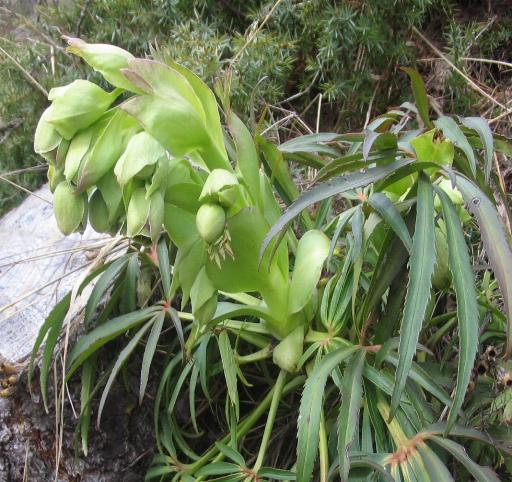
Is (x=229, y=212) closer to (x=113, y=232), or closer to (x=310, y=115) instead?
(x=113, y=232)

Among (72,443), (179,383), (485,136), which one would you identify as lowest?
(72,443)

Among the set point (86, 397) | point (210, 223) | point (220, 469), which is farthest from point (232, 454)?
point (210, 223)

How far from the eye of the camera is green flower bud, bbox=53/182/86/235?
0.66 metres

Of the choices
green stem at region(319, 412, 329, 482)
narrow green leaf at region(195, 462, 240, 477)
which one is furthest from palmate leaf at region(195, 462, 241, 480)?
green stem at region(319, 412, 329, 482)

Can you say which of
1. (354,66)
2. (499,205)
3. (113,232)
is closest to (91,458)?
(113,232)

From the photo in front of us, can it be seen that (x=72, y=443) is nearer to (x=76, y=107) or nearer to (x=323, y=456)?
(x=323, y=456)

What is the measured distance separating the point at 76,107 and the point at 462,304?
0.43m

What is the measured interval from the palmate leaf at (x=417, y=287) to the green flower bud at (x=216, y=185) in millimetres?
189

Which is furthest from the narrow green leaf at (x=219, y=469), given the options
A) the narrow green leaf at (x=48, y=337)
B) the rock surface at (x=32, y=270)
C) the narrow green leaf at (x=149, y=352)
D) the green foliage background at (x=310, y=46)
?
the green foliage background at (x=310, y=46)

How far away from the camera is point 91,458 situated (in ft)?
3.02

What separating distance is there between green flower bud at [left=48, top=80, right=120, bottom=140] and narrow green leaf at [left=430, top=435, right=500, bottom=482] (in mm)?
493

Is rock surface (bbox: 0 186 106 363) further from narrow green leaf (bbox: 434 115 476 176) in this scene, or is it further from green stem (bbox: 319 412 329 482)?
narrow green leaf (bbox: 434 115 476 176)

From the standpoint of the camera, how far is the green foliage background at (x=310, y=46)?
48.1 inches

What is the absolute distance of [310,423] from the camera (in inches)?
25.1
